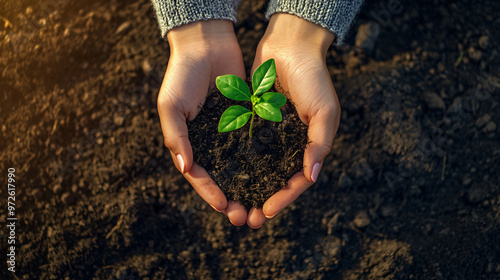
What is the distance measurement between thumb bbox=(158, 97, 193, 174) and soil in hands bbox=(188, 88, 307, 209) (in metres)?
0.12

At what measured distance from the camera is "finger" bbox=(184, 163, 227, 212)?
74.2 inches

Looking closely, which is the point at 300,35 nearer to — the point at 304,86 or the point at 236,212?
the point at 304,86

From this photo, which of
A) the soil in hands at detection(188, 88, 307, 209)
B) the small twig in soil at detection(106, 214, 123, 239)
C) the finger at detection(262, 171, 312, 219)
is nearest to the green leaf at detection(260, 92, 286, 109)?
the soil in hands at detection(188, 88, 307, 209)

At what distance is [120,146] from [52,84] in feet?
2.39

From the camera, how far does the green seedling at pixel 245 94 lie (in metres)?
1.62

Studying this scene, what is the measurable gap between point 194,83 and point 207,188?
61 centimetres

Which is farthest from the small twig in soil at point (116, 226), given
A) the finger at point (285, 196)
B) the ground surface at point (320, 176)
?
the finger at point (285, 196)

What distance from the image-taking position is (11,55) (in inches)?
102

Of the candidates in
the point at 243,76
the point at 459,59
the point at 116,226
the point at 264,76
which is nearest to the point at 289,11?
the point at 243,76

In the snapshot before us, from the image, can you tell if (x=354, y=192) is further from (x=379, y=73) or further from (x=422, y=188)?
(x=379, y=73)

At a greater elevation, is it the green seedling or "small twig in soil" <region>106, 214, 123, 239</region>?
the green seedling

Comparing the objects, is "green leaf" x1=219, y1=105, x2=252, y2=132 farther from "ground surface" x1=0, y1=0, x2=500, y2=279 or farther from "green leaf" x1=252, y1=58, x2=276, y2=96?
"ground surface" x1=0, y1=0, x2=500, y2=279

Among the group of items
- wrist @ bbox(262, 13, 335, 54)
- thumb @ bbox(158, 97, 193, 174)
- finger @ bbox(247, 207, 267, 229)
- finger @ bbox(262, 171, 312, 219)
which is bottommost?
finger @ bbox(247, 207, 267, 229)

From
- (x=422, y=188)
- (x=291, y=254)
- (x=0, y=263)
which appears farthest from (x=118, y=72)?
(x=422, y=188)
